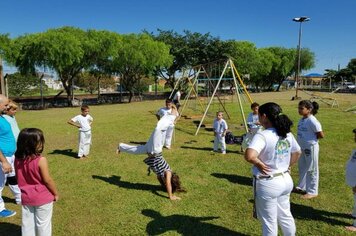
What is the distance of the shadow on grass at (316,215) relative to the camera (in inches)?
212

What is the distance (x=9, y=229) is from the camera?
5125 mm

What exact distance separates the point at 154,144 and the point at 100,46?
92.1 ft

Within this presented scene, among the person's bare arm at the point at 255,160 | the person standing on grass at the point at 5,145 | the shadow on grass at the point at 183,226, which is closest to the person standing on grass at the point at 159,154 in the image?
the shadow on grass at the point at 183,226

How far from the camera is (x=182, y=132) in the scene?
14.5 metres

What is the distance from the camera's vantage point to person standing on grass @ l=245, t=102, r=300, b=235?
3.56 m

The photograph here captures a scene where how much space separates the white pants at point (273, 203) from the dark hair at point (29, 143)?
258cm

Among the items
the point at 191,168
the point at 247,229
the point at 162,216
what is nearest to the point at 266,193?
the point at 247,229

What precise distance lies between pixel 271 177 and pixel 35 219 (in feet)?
9.44

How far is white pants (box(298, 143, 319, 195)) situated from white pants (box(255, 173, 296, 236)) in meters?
2.52

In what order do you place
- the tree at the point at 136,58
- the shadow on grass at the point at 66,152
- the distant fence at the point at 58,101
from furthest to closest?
the tree at the point at 136,58 < the distant fence at the point at 58,101 < the shadow on grass at the point at 66,152

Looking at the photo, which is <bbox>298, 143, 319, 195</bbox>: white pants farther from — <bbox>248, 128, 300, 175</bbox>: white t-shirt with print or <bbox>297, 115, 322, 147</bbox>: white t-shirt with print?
<bbox>248, 128, 300, 175</bbox>: white t-shirt with print

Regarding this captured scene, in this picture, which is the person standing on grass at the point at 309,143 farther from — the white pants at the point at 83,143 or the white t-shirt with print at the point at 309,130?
the white pants at the point at 83,143

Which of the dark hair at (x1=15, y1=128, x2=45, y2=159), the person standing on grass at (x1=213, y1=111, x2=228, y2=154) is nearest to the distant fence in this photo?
the person standing on grass at (x1=213, y1=111, x2=228, y2=154)

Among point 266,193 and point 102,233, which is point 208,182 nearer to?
point 102,233
